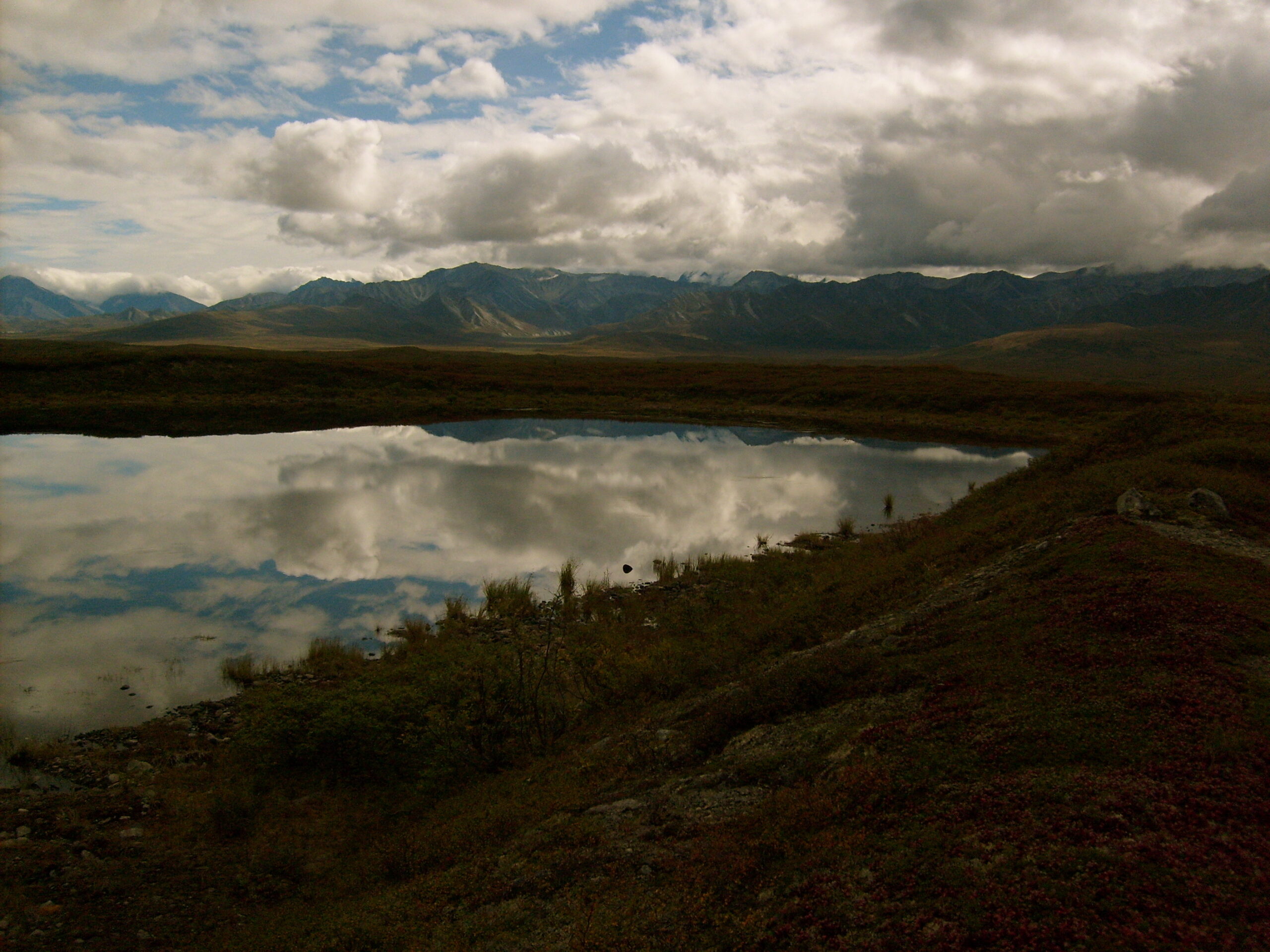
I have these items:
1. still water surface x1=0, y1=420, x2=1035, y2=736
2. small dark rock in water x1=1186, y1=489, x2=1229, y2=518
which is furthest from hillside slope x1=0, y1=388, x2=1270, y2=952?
still water surface x1=0, y1=420, x2=1035, y2=736

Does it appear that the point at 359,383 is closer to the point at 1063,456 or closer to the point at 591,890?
the point at 1063,456

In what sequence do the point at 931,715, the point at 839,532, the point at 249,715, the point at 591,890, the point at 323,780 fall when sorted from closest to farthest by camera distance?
the point at 591,890 < the point at 931,715 < the point at 323,780 < the point at 249,715 < the point at 839,532

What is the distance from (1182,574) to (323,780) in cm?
1699

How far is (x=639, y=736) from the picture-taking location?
14.1 meters

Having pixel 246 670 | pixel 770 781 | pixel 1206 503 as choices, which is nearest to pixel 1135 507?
pixel 1206 503

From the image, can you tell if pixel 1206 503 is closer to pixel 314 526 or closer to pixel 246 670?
pixel 246 670

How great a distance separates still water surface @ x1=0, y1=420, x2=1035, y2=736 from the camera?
21.1 metres

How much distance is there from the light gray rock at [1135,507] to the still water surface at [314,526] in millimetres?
14890

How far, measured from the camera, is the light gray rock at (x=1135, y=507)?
19.2 meters

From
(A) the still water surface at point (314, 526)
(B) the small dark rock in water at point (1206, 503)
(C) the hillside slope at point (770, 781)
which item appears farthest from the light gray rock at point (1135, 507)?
(A) the still water surface at point (314, 526)

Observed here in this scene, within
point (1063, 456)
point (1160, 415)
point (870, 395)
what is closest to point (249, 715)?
point (1063, 456)

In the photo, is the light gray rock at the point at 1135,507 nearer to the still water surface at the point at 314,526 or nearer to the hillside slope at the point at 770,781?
the hillside slope at the point at 770,781

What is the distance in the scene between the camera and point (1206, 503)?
64.4 ft

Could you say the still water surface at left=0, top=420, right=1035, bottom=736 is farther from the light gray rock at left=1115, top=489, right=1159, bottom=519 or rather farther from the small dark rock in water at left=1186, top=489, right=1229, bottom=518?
the small dark rock in water at left=1186, top=489, right=1229, bottom=518
